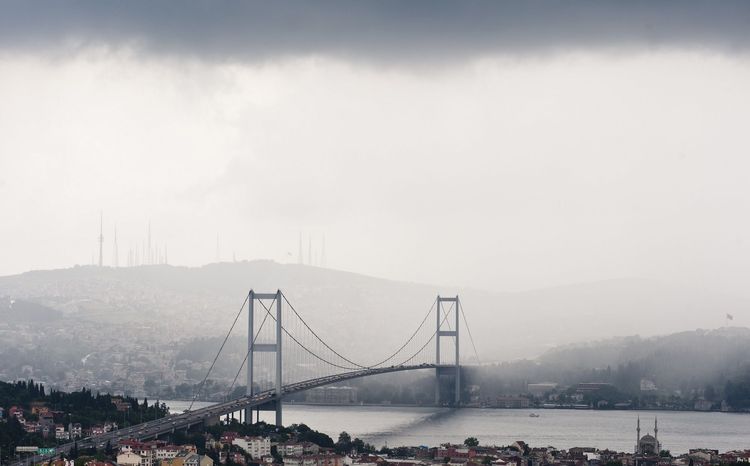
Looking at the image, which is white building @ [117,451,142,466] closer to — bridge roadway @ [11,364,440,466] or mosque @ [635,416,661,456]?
bridge roadway @ [11,364,440,466]

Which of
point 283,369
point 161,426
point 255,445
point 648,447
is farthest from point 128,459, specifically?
point 283,369

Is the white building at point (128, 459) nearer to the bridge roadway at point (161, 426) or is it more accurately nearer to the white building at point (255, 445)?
the bridge roadway at point (161, 426)

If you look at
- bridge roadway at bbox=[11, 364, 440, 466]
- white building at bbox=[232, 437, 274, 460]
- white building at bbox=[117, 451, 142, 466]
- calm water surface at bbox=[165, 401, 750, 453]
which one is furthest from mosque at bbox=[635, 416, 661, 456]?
white building at bbox=[117, 451, 142, 466]

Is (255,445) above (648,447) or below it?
above

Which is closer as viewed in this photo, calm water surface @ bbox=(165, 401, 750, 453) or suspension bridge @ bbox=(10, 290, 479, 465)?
suspension bridge @ bbox=(10, 290, 479, 465)

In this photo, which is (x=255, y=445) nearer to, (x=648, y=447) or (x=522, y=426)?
(x=648, y=447)

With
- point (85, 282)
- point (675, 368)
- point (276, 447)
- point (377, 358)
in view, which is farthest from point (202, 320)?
point (276, 447)
